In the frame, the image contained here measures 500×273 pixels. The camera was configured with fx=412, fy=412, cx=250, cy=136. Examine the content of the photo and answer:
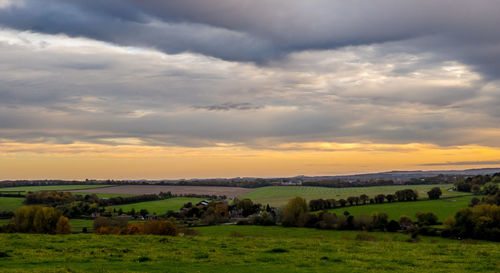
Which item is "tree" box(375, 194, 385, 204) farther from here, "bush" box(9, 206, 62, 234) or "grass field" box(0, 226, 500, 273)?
"grass field" box(0, 226, 500, 273)

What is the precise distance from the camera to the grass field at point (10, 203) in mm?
103375

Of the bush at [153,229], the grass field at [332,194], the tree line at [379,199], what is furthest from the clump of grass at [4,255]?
the grass field at [332,194]

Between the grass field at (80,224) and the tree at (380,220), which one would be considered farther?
the grass field at (80,224)

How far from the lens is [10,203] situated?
114m

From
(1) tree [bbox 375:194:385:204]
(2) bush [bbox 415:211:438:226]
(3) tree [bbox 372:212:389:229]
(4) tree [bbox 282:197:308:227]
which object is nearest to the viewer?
(3) tree [bbox 372:212:389:229]

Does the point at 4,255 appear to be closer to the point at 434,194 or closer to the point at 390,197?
the point at 390,197

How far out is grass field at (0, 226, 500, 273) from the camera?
17828mm

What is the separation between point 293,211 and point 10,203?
8103 cm

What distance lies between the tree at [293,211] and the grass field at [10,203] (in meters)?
67.4

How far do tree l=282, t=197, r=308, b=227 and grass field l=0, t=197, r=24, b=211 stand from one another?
221 feet

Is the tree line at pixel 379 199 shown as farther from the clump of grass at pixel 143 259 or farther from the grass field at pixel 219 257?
the clump of grass at pixel 143 259

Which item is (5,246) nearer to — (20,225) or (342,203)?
(20,225)

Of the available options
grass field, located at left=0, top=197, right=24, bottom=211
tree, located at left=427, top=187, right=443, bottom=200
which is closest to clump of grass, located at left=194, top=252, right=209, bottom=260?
grass field, located at left=0, top=197, right=24, bottom=211

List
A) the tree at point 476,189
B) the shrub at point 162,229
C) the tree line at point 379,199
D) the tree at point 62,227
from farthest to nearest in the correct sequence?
the tree at point 476,189 < the tree line at point 379,199 < the tree at point 62,227 < the shrub at point 162,229
